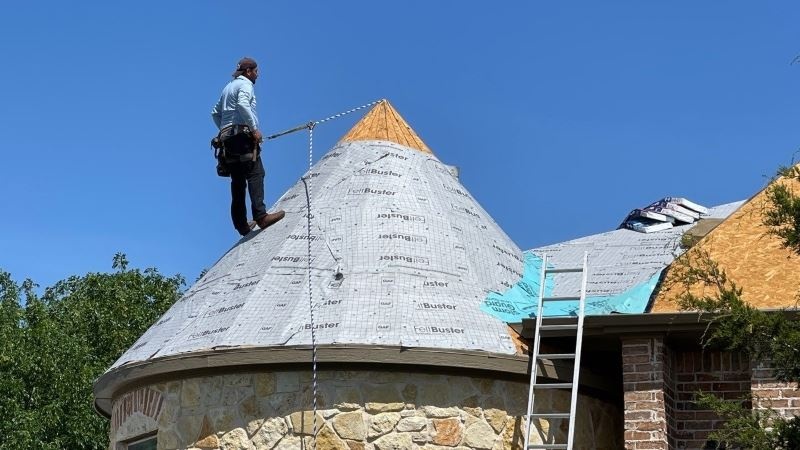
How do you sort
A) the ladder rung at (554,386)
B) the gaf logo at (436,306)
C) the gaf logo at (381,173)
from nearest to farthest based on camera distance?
1. the ladder rung at (554,386)
2. the gaf logo at (436,306)
3. the gaf logo at (381,173)

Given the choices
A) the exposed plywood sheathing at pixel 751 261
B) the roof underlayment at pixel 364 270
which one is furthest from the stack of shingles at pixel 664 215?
the exposed plywood sheathing at pixel 751 261

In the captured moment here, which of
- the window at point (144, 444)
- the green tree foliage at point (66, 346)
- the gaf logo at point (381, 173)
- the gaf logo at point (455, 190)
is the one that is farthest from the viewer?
the green tree foliage at point (66, 346)

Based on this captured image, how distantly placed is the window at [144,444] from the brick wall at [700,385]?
15.6ft

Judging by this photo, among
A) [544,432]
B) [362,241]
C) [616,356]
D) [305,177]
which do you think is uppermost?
[305,177]

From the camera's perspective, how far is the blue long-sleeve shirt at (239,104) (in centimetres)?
1466

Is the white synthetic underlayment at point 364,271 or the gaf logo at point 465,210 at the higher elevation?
the gaf logo at point 465,210

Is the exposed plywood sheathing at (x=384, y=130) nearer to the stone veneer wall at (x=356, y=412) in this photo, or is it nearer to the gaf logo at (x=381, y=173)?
the gaf logo at (x=381, y=173)

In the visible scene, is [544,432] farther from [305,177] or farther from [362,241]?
[305,177]

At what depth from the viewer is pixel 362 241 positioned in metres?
Answer: 13.9

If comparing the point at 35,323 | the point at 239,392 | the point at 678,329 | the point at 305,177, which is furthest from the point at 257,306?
the point at 35,323

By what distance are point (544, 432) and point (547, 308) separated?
4.30 ft

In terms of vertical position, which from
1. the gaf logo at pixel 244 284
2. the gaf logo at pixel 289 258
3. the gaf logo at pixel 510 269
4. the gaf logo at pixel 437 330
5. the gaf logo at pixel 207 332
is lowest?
the gaf logo at pixel 207 332

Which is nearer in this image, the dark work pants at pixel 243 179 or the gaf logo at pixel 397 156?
the dark work pants at pixel 243 179

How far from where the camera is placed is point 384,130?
15836mm
